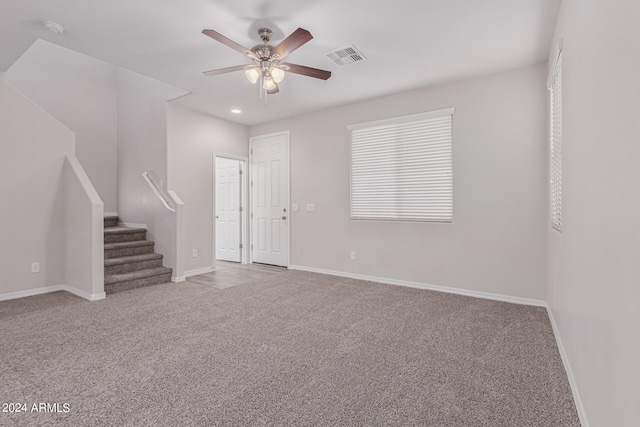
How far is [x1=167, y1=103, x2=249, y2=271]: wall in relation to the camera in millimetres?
5016

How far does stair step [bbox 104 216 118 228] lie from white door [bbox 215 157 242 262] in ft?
6.25

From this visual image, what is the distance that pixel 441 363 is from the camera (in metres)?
2.28

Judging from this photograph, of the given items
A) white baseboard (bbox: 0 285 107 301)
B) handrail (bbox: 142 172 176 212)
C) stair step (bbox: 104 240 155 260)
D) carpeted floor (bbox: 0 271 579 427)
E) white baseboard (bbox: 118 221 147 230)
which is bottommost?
carpeted floor (bbox: 0 271 579 427)

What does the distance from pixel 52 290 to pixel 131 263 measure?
0.96 m

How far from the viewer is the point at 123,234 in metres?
4.96

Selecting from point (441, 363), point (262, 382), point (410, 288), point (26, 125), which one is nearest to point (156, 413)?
point (262, 382)

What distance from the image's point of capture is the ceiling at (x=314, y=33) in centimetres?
253

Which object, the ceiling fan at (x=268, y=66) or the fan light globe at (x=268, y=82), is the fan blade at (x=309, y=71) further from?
the fan light globe at (x=268, y=82)

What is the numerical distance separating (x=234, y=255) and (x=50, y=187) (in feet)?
10.5

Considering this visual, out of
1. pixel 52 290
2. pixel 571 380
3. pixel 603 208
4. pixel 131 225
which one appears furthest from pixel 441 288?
pixel 131 225

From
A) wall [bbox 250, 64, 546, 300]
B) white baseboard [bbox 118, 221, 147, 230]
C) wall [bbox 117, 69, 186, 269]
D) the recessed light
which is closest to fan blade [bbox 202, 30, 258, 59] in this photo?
the recessed light

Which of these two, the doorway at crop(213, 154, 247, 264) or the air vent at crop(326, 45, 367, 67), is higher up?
the air vent at crop(326, 45, 367, 67)

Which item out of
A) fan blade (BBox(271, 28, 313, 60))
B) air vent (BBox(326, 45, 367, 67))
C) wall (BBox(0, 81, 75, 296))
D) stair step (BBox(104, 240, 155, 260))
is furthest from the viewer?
stair step (BBox(104, 240, 155, 260))

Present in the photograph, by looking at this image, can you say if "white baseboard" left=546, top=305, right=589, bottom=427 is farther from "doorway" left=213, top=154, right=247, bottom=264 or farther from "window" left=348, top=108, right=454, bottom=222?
"doorway" left=213, top=154, right=247, bottom=264
